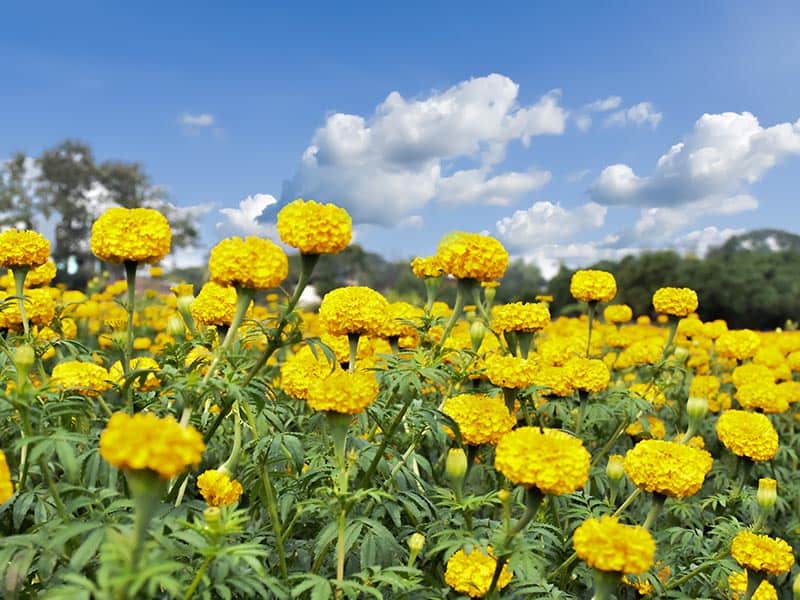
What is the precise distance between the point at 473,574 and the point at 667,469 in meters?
0.93

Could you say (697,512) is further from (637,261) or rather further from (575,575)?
(637,261)

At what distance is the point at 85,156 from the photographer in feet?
135

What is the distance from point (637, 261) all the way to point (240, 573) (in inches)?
872

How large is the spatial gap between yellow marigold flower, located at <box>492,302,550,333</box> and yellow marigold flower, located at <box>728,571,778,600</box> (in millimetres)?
1424

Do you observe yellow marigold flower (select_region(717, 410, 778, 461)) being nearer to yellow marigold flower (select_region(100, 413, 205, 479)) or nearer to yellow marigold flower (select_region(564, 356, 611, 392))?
yellow marigold flower (select_region(564, 356, 611, 392))

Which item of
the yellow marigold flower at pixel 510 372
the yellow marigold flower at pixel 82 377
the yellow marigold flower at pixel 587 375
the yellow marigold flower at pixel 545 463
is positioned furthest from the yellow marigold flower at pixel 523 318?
the yellow marigold flower at pixel 82 377

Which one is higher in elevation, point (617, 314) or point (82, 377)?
point (82, 377)

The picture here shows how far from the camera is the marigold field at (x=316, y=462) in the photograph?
184cm

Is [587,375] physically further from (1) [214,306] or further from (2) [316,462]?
(1) [214,306]

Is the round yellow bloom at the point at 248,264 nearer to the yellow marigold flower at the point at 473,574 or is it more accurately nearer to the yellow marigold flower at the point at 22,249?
the yellow marigold flower at the point at 473,574

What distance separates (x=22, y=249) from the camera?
300 centimetres

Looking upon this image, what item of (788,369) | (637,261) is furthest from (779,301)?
(788,369)

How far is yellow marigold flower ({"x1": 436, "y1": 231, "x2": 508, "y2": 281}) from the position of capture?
8.10ft

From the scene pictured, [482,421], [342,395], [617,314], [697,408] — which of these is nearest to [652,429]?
[697,408]
